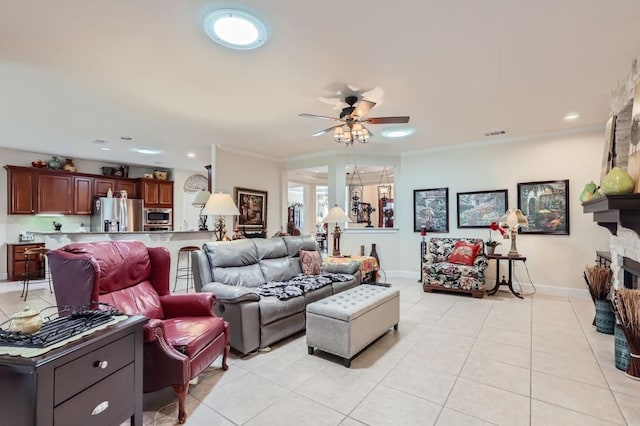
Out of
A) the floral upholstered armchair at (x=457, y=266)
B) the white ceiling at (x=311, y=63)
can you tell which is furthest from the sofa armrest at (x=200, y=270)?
the floral upholstered armchair at (x=457, y=266)

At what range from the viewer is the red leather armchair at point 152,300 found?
187 centimetres

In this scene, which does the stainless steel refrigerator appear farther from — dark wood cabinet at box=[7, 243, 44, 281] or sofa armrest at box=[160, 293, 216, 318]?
sofa armrest at box=[160, 293, 216, 318]

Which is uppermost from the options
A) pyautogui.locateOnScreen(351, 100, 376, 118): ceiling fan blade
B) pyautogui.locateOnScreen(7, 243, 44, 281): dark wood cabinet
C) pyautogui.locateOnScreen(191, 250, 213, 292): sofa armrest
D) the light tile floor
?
pyautogui.locateOnScreen(351, 100, 376, 118): ceiling fan blade

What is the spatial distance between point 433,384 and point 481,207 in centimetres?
402

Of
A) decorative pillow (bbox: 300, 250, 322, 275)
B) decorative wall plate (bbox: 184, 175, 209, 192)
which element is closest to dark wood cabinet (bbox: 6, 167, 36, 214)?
decorative wall plate (bbox: 184, 175, 209, 192)

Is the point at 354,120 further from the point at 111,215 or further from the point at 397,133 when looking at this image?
the point at 111,215

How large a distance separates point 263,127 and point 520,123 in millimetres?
3766

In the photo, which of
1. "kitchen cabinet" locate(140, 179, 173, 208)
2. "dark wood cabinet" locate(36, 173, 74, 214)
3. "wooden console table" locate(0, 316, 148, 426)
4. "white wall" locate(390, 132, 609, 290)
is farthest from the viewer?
"kitchen cabinet" locate(140, 179, 173, 208)

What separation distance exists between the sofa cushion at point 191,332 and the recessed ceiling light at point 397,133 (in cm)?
373

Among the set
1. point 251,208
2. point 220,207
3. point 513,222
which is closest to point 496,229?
point 513,222

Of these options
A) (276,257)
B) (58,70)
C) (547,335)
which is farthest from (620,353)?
(58,70)

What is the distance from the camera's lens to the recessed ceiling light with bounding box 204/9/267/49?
2046mm

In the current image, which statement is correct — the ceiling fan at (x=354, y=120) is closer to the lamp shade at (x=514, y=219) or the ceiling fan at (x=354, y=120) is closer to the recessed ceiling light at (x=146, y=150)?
the lamp shade at (x=514, y=219)

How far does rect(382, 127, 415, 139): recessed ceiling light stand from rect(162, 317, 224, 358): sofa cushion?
3.73m
